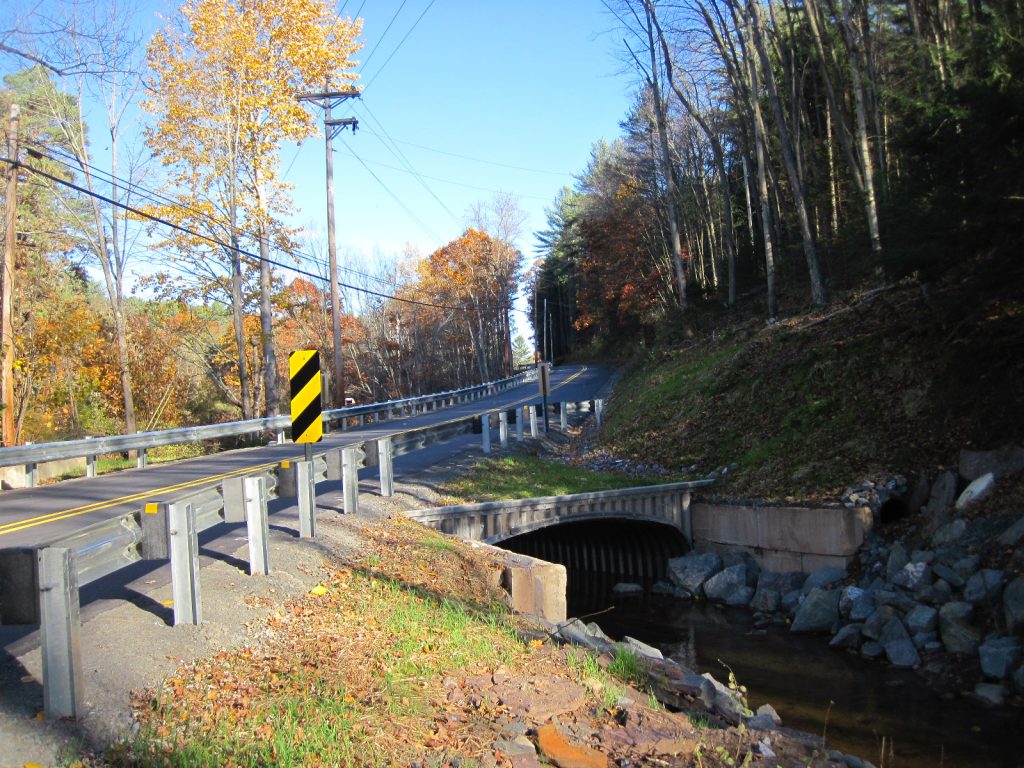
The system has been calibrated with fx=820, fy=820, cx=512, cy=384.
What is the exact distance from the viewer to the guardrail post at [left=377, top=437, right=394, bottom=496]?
12.9 metres

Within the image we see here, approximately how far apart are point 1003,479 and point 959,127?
6177 millimetres

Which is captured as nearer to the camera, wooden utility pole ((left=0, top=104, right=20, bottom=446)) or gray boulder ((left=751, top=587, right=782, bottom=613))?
gray boulder ((left=751, top=587, right=782, bottom=613))

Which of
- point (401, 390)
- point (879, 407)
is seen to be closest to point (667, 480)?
point (879, 407)

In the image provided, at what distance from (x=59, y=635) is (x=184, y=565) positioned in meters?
1.58

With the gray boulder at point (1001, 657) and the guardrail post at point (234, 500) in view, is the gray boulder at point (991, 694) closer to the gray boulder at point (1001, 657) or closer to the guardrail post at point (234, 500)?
the gray boulder at point (1001, 657)

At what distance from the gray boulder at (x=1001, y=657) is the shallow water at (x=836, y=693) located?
70 centimetres

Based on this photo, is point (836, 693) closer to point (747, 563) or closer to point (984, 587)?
point (984, 587)

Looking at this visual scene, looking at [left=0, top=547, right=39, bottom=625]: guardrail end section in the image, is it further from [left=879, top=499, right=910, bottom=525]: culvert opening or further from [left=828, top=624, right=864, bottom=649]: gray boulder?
[left=879, top=499, right=910, bottom=525]: culvert opening

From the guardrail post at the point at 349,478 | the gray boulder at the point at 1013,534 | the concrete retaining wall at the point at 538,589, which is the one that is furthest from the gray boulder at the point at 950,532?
the guardrail post at the point at 349,478

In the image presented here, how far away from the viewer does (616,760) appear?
524cm

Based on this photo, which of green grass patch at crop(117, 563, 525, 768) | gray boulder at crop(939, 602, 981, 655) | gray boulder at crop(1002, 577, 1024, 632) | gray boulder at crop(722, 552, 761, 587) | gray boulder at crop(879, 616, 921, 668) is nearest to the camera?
green grass patch at crop(117, 563, 525, 768)

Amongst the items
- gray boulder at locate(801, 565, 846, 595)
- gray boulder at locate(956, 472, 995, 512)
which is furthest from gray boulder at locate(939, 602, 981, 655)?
gray boulder at locate(801, 565, 846, 595)

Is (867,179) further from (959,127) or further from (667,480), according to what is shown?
(667,480)

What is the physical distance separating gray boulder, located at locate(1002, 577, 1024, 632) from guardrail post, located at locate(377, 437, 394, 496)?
9.41m
